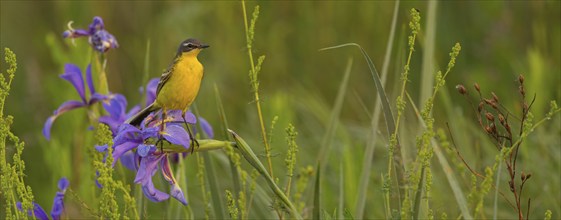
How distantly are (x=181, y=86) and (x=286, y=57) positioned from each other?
2.99 m

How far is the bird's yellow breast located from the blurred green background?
1475mm

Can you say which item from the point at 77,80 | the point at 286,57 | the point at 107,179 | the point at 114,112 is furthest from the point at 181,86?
the point at 286,57

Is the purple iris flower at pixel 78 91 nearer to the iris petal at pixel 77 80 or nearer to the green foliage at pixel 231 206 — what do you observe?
the iris petal at pixel 77 80

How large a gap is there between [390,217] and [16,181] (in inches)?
24.0

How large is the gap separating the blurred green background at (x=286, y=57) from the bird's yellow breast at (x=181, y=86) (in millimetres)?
1475

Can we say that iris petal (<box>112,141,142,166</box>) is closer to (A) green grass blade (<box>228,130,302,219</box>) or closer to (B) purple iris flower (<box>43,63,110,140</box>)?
(A) green grass blade (<box>228,130,302,219</box>)

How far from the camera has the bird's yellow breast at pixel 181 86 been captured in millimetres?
1566

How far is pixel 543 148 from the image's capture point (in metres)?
2.87

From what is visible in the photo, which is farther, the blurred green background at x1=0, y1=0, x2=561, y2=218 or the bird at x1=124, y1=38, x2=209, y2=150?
the blurred green background at x1=0, y1=0, x2=561, y2=218

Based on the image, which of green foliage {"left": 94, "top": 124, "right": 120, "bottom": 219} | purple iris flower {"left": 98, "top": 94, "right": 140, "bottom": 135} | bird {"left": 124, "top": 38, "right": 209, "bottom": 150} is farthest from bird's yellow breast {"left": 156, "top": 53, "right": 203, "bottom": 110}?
purple iris flower {"left": 98, "top": 94, "right": 140, "bottom": 135}

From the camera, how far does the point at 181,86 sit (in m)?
1.56

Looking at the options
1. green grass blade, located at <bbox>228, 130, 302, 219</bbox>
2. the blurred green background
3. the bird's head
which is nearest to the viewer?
green grass blade, located at <bbox>228, 130, 302, 219</bbox>

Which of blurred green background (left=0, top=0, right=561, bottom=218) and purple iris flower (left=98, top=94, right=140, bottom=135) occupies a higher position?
blurred green background (left=0, top=0, right=561, bottom=218)

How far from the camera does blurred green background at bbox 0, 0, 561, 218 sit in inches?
136
